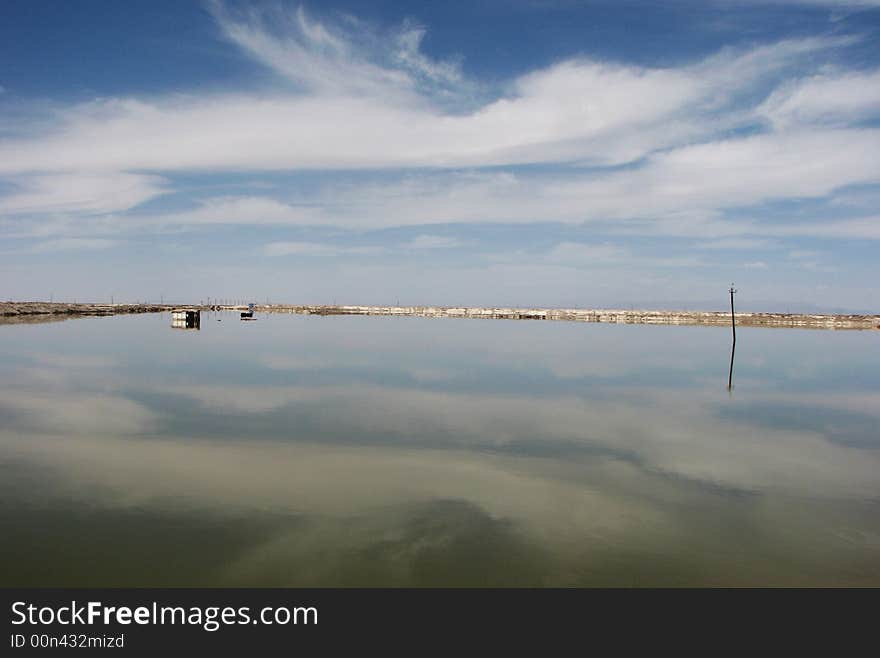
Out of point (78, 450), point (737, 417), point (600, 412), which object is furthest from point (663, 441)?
point (78, 450)

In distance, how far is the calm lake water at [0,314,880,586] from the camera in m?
9.55

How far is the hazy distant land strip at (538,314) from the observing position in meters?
97.7

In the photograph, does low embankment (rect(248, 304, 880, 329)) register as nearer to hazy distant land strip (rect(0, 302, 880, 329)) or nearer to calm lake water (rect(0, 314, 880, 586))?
hazy distant land strip (rect(0, 302, 880, 329))

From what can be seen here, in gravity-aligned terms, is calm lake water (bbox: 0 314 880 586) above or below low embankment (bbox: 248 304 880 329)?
below

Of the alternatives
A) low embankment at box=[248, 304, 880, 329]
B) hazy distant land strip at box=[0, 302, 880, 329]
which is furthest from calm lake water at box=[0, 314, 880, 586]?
low embankment at box=[248, 304, 880, 329]

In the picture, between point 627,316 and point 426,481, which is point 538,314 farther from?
point 426,481

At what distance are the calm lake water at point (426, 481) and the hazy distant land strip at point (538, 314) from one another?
75.8 m

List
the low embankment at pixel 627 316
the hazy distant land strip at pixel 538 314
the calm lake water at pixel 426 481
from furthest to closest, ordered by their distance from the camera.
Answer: the low embankment at pixel 627 316, the hazy distant land strip at pixel 538 314, the calm lake water at pixel 426 481

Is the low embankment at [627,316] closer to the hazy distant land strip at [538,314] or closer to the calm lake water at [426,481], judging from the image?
the hazy distant land strip at [538,314]

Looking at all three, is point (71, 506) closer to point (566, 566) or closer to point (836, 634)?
point (566, 566)

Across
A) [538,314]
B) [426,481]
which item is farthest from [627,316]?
[426,481]

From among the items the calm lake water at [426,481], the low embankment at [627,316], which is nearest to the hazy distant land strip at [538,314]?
the low embankment at [627,316]

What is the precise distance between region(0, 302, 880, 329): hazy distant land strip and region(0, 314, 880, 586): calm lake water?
75775mm

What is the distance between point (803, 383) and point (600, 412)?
17538 millimetres
